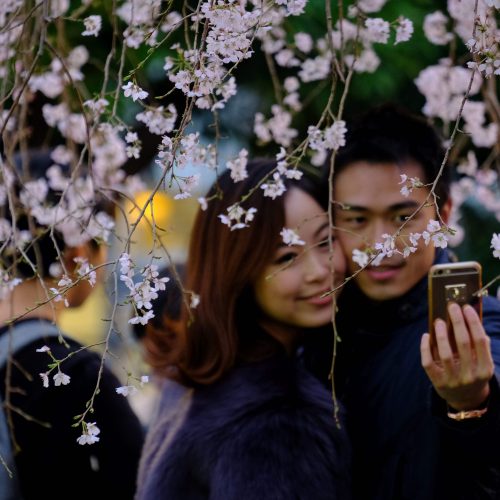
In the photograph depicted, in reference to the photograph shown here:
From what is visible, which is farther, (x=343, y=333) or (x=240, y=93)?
(x=240, y=93)

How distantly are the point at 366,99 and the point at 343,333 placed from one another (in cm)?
214

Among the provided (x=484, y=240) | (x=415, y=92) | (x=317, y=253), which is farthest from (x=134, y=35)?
(x=484, y=240)

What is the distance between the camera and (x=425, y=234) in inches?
42.1

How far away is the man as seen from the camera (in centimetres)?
130

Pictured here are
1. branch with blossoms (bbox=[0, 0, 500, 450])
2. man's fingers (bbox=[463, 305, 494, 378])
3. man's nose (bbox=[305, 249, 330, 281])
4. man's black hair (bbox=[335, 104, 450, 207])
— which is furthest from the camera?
man's black hair (bbox=[335, 104, 450, 207])

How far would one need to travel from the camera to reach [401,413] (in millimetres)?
1594

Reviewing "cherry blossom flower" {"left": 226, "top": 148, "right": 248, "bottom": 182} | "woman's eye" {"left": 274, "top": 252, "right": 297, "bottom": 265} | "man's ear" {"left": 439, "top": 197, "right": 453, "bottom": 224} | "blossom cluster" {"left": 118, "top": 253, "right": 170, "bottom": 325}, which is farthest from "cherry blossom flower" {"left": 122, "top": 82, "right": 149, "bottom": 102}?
"man's ear" {"left": 439, "top": 197, "right": 453, "bottom": 224}

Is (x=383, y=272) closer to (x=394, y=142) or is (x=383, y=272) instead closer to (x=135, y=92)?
(x=394, y=142)

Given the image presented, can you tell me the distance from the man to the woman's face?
0.10 meters

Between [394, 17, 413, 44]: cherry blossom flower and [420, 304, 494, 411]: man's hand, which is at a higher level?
[394, 17, 413, 44]: cherry blossom flower

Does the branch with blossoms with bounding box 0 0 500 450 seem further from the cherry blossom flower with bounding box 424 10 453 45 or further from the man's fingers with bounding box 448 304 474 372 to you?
the man's fingers with bounding box 448 304 474 372

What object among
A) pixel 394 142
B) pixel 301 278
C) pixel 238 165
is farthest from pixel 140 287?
pixel 394 142

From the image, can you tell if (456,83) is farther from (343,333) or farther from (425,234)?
(425,234)

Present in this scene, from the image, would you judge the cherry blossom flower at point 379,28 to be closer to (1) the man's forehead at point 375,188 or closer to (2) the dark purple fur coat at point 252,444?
(1) the man's forehead at point 375,188
